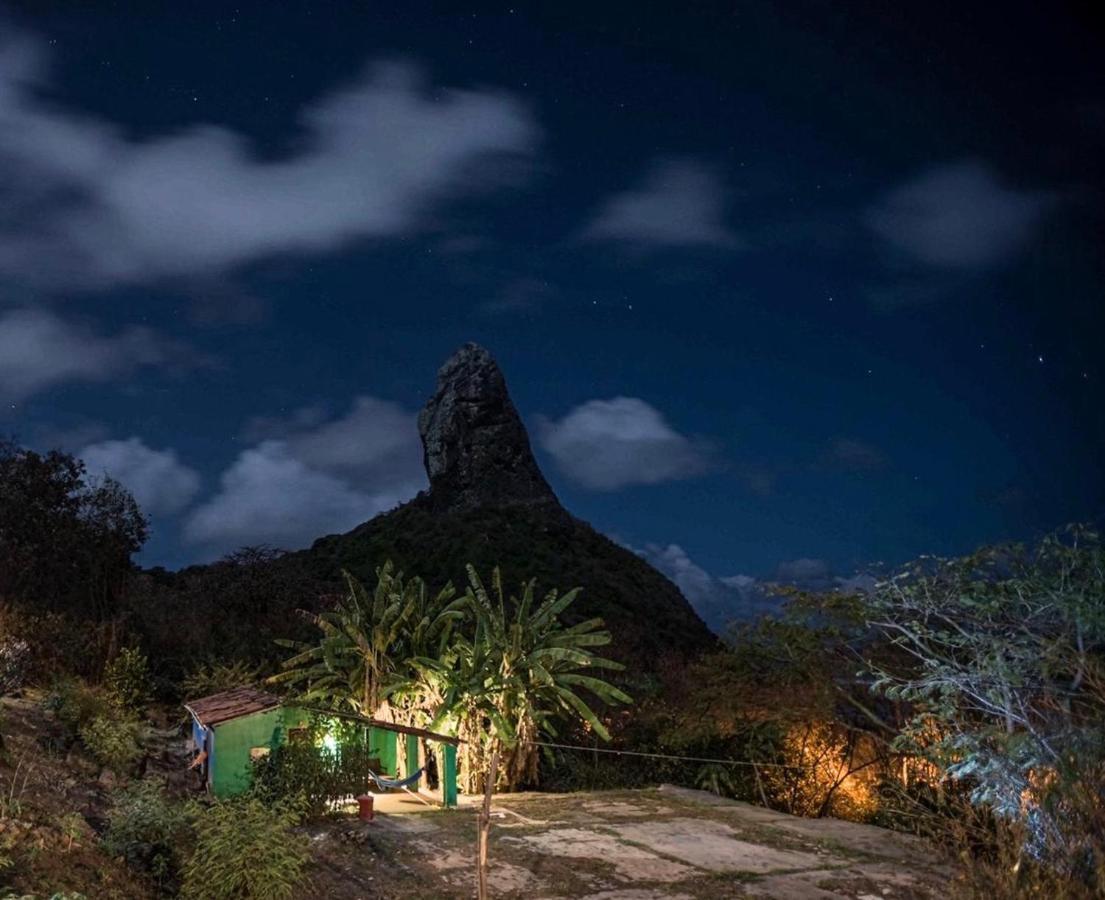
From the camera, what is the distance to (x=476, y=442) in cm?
5819

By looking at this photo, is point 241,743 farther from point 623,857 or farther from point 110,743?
point 623,857

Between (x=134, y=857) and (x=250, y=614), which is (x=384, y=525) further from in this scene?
(x=134, y=857)

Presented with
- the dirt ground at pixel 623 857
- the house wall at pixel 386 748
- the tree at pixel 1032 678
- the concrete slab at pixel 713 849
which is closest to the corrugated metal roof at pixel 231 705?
the house wall at pixel 386 748

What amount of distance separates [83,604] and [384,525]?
32523 millimetres

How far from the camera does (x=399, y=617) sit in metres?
16.4

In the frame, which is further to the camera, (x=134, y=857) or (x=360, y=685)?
(x=360, y=685)

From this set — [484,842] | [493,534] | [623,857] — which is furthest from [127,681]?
[493,534]

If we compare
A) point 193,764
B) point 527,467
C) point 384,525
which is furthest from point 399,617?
point 527,467

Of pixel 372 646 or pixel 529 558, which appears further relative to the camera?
pixel 529 558

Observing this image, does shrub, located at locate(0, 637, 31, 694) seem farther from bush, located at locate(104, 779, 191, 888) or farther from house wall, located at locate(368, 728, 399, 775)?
bush, located at locate(104, 779, 191, 888)

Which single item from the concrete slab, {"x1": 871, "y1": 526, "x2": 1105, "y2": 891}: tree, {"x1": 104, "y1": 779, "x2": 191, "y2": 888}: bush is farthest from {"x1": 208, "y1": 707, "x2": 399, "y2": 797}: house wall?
{"x1": 871, "y1": 526, "x2": 1105, "y2": 891}: tree

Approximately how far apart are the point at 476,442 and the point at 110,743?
4463cm

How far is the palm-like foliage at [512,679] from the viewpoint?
15.2 meters

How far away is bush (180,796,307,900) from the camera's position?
818 centimetres
